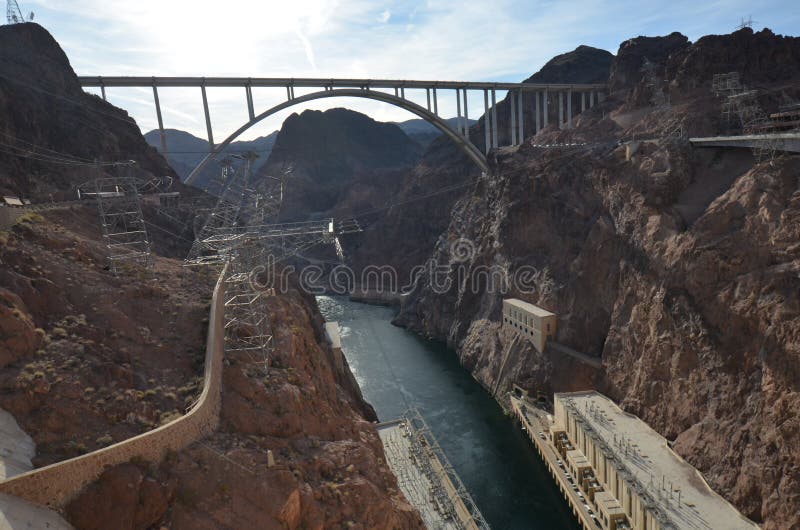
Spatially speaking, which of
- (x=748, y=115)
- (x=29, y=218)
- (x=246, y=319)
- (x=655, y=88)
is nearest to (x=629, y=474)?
(x=246, y=319)

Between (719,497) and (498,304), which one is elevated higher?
(498,304)

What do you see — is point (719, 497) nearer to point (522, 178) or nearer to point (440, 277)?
point (522, 178)

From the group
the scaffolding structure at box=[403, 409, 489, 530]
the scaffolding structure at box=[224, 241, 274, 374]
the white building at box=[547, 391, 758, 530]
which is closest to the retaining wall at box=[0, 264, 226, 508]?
the scaffolding structure at box=[224, 241, 274, 374]

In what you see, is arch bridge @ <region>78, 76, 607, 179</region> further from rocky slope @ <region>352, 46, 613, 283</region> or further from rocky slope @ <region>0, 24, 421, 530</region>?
rocky slope @ <region>0, 24, 421, 530</region>

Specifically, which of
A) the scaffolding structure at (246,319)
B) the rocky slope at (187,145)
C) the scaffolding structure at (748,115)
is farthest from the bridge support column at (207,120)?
the rocky slope at (187,145)

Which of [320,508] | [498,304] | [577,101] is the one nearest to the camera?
[320,508]

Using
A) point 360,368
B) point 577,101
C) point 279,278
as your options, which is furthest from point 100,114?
point 577,101

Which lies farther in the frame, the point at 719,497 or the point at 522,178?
the point at 522,178
